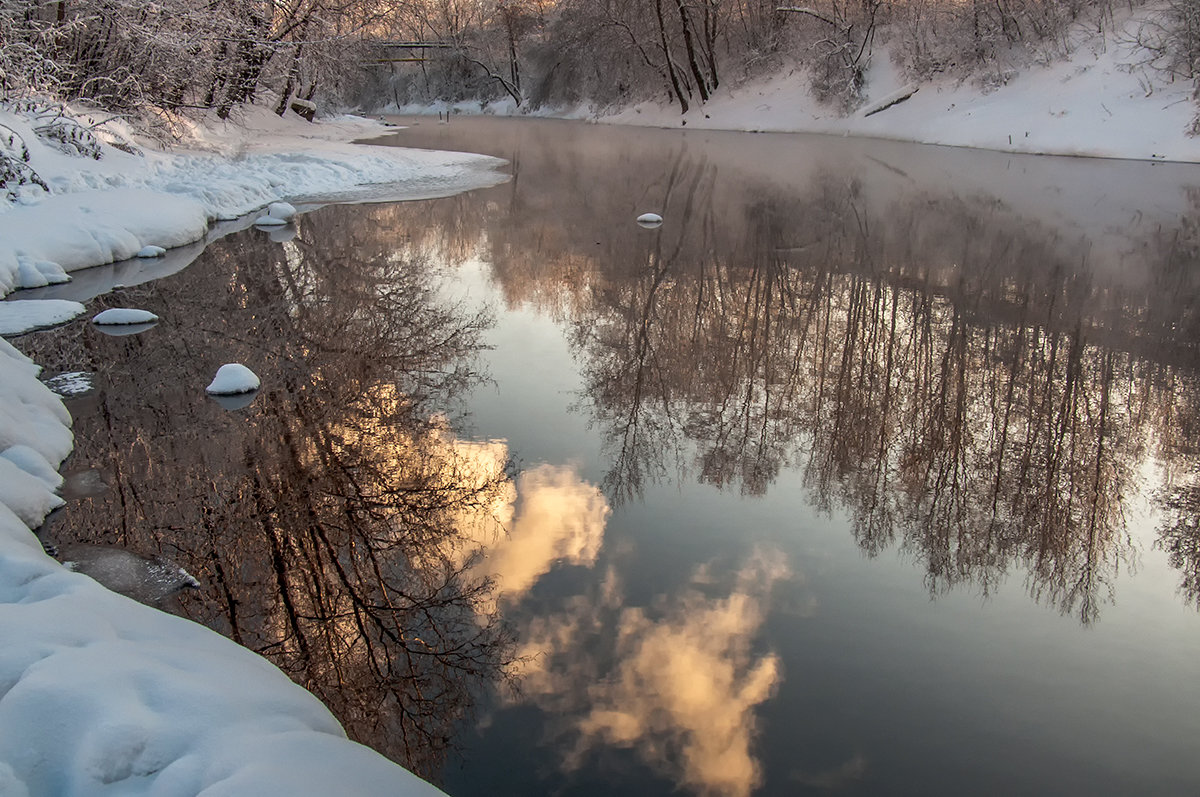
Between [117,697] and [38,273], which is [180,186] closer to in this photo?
[38,273]

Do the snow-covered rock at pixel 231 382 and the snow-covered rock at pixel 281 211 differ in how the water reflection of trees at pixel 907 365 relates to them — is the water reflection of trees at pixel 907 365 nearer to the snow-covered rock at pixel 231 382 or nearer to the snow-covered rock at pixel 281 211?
the snow-covered rock at pixel 231 382

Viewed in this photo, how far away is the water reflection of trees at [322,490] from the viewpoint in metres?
3.90

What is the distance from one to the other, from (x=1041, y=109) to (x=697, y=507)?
2279 centimetres

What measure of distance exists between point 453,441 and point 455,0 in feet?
215

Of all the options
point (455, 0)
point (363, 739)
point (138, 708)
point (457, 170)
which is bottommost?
point (363, 739)

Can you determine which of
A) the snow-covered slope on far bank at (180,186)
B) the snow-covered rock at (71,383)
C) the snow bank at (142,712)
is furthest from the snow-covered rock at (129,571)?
the snow-covered slope on far bank at (180,186)

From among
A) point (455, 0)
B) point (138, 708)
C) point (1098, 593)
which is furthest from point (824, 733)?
point (455, 0)

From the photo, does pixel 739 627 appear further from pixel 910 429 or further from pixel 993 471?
pixel 910 429

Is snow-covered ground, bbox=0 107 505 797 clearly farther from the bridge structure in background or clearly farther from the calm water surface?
the bridge structure in background

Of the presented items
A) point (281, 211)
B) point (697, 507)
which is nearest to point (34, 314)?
point (281, 211)

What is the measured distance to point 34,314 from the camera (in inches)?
352

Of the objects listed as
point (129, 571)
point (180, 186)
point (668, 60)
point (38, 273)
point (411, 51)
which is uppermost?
point (411, 51)

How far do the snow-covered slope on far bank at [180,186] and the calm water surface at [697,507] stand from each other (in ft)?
5.60

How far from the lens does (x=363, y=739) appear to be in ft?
11.3
